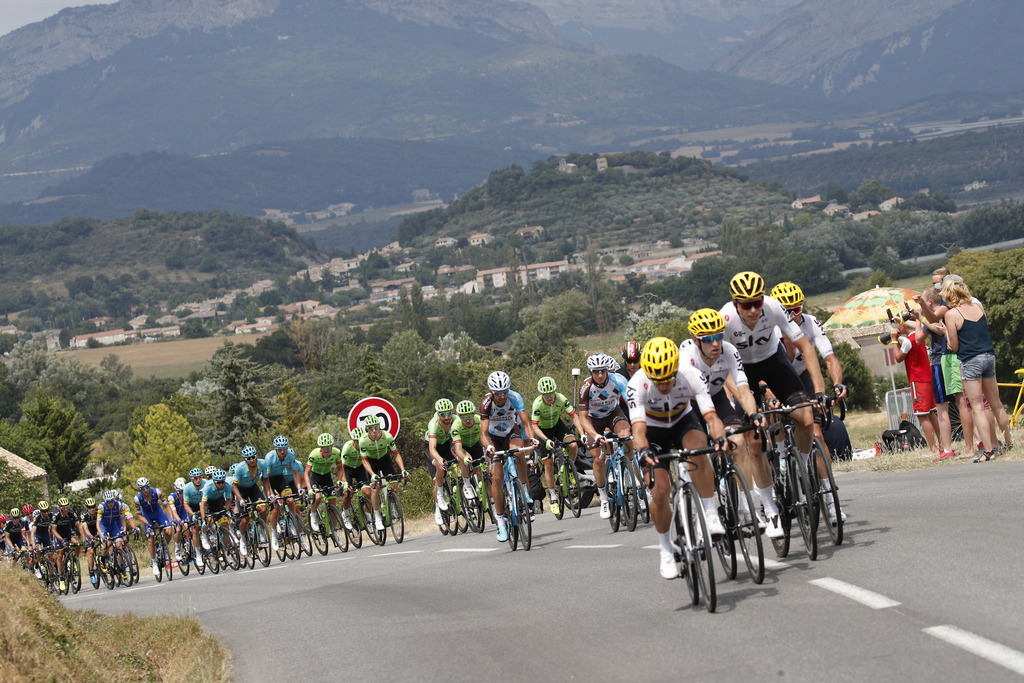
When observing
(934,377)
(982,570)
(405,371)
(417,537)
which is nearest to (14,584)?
(417,537)

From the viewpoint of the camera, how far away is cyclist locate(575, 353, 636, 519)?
1365 cm

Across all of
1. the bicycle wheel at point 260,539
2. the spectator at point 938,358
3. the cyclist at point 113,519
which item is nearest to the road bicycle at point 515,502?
the spectator at point 938,358

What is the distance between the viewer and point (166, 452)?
236ft

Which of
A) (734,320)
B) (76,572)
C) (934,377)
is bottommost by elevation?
(76,572)

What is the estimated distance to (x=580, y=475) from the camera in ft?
53.1

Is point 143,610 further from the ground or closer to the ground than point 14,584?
closer to the ground

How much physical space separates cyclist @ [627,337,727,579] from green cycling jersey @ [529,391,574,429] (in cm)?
693

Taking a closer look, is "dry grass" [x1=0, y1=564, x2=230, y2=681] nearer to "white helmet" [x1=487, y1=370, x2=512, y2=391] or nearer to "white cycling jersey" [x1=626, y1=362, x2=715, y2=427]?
"white cycling jersey" [x1=626, y1=362, x2=715, y2=427]

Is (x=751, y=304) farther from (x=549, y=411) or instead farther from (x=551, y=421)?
(x=551, y=421)

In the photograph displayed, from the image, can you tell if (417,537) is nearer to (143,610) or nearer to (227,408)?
(143,610)

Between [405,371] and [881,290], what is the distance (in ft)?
270

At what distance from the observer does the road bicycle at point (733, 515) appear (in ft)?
26.6

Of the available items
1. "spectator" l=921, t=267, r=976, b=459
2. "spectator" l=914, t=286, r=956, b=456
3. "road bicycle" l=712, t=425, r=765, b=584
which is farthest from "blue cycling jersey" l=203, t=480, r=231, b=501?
"road bicycle" l=712, t=425, r=765, b=584

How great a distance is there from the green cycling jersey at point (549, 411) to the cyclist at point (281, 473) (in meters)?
5.23
